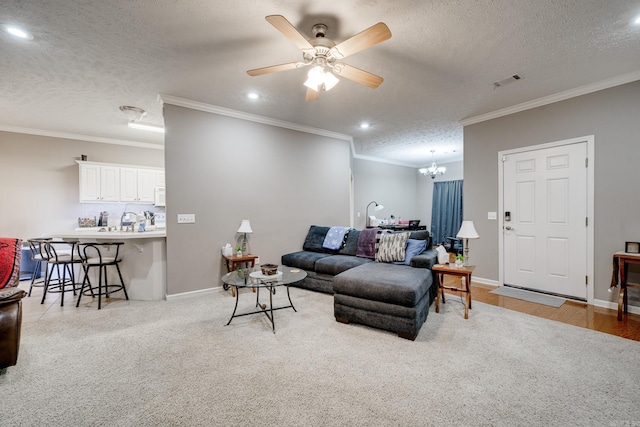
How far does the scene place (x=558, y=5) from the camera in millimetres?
2070

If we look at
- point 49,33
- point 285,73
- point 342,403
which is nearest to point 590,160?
point 285,73

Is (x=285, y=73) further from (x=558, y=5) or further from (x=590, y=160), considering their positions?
(x=590, y=160)

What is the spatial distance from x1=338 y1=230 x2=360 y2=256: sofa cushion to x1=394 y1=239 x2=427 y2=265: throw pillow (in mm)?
844

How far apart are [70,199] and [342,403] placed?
6451 mm

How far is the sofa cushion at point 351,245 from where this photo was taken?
4.27 m

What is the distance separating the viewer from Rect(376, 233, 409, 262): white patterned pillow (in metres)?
3.59

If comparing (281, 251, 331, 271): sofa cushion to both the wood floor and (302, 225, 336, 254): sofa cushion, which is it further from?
the wood floor

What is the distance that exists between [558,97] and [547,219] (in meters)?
1.67

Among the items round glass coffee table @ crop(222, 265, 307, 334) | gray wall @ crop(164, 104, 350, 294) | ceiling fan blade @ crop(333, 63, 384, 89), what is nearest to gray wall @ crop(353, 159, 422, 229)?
gray wall @ crop(164, 104, 350, 294)

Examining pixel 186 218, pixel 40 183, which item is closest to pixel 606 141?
pixel 186 218

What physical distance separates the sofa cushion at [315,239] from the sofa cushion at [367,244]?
0.65m

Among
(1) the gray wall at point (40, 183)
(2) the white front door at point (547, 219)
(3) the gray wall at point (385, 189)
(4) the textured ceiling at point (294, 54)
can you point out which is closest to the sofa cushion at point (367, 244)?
(4) the textured ceiling at point (294, 54)

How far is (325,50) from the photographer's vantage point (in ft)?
7.61

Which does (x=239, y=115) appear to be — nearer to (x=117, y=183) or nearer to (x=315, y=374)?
(x=117, y=183)
